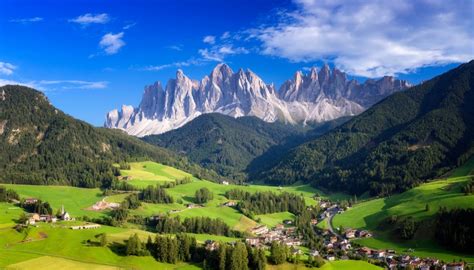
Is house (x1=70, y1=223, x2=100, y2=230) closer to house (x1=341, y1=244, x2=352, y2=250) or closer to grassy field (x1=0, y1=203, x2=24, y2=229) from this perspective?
grassy field (x1=0, y1=203, x2=24, y2=229)

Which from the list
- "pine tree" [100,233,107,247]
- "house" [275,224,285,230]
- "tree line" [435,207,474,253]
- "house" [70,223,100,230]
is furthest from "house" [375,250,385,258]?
"house" [70,223,100,230]

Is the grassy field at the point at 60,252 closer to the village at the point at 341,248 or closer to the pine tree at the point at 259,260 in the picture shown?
the pine tree at the point at 259,260

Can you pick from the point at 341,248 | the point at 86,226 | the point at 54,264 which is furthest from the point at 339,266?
the point at 86,226

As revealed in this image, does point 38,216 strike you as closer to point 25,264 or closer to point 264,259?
point 25,264

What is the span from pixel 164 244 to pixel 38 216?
51.9 metres

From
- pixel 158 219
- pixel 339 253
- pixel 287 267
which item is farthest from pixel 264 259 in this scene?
pixel 158 219

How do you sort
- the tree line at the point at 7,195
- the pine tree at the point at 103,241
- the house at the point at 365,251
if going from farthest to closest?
the tree line at the point at 7,195
the house at the point at 365,251
the pine tree at the point at 103,241

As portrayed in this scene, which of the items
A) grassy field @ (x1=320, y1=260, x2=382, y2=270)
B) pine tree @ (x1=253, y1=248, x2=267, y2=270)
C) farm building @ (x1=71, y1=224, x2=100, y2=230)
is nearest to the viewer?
pine tree @ (x1=253, y1=248, x2=267, y2=270)

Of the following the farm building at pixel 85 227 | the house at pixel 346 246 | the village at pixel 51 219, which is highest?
the village at pixel 51 219

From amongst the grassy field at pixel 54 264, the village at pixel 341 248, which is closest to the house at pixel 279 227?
the village at pixel 341 248

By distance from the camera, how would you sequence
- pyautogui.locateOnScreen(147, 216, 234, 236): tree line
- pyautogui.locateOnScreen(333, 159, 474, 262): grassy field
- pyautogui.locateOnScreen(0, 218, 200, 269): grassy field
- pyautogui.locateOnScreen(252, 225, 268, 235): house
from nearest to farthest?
pyautogui.locateOnScreen(0, 218, 200, 269): grassy field → pyautogui.locateOnScreen(333, 159, 474, 262): grassy field → pyautogui.locateOnScreen(147, 216, 234, 236): tree line → pyautogui.locateOnScreen(252, 225, 268, 235): house

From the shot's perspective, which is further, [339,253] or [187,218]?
[187,218]

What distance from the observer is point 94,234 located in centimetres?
13150

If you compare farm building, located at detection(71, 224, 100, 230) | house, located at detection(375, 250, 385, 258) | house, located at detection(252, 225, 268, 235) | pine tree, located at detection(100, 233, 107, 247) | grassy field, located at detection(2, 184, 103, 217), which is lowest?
house, located at detection(375, 250, 385, 258)
